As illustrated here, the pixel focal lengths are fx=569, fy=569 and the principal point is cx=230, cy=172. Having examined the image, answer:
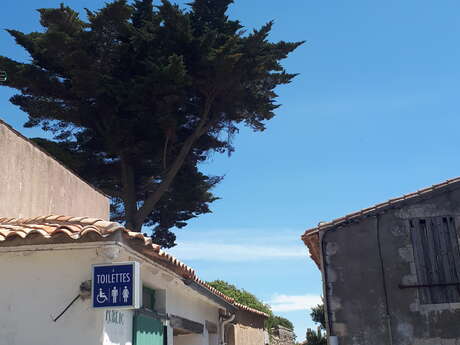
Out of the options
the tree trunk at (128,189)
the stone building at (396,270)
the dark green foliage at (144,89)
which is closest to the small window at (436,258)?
the stone building at (396,270)

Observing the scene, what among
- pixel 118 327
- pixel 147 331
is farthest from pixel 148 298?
pixel 118 327

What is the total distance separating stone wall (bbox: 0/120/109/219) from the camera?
8.82 m

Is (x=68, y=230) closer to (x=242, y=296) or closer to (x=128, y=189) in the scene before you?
(x=128, y=189)

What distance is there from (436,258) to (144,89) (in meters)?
11.5

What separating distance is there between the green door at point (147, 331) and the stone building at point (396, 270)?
3894 millimetres

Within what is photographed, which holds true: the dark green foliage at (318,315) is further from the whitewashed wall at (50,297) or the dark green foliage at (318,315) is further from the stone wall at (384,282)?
the whitewashed wall at (50,297)

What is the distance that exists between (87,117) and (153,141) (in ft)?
8.31

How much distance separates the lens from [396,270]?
35.4ft

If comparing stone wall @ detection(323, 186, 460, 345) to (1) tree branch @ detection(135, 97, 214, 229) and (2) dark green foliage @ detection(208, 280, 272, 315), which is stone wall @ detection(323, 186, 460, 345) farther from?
(2) dark green foliage @ detection(208, 280, 272, 315)

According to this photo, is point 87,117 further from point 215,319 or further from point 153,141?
point 215,319

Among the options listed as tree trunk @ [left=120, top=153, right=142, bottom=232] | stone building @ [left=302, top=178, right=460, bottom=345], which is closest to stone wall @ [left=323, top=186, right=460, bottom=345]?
stone building @ [left=302, top=178, right=460, bottom=345]

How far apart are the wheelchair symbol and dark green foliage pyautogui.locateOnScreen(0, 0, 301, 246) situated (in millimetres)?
13031

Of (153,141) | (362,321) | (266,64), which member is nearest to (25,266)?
(362,321)

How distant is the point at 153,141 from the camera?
20297 millimetres
